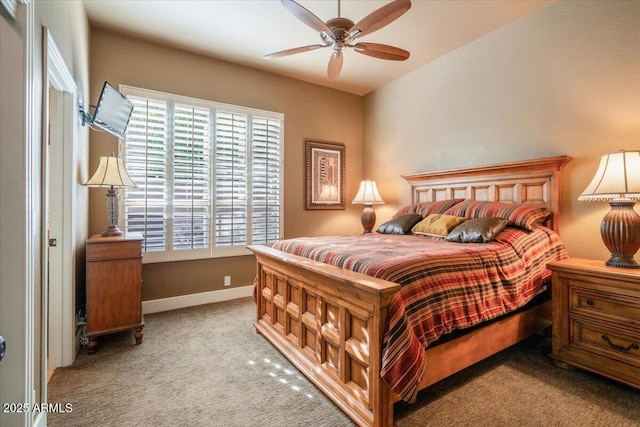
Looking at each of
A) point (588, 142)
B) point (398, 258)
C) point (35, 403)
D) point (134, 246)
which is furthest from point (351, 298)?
point (588, 142)

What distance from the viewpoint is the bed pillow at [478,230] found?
8.29 ft

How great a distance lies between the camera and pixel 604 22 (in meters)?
2.58

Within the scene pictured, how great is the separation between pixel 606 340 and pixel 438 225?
1.42 meters

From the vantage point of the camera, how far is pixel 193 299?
3.70 m

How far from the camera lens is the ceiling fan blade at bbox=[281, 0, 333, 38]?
2.04 metres

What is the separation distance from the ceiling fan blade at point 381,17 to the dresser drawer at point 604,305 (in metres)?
2.29

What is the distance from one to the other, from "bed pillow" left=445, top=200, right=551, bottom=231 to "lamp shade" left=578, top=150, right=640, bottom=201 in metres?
0.51

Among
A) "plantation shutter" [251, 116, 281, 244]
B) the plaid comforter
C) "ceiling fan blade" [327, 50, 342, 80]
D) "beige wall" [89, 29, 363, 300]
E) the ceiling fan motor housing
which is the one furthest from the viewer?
"plantation shutter" [251, 116, 281, 244]

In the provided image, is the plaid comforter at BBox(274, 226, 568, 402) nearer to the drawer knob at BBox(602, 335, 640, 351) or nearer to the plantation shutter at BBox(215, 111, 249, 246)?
the drawer knob at BBox(602, 335, 640, 351)

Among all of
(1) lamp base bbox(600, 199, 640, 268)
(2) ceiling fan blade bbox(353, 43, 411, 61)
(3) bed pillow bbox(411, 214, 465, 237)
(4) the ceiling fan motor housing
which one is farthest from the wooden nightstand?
(4) the ceiling fan motor housing

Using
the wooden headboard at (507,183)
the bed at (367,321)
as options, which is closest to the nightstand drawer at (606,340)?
the bed at (367,321)

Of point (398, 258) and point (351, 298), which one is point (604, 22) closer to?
point (398, 258)

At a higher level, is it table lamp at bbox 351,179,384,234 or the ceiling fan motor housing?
the ceiling fan motor housing

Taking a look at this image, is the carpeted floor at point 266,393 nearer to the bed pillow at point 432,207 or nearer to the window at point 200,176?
the window at point 200,176
